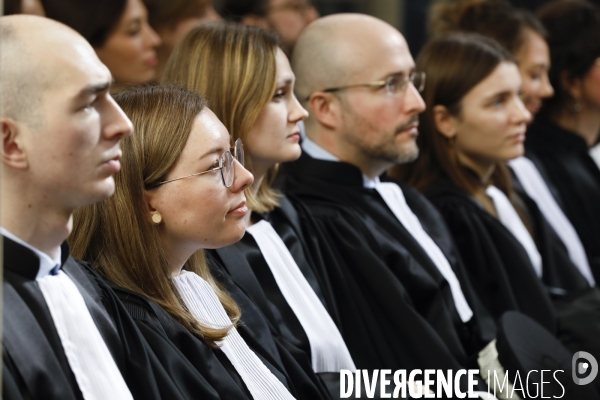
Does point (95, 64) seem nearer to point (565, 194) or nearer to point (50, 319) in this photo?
point (50, 319)

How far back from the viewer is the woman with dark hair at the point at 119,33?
4.12 meters

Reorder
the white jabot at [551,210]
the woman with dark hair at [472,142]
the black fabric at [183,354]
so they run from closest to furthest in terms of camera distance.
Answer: the black fabric at [183,354], the woman with dark hair at [472,142], the white jabot at [551,210]

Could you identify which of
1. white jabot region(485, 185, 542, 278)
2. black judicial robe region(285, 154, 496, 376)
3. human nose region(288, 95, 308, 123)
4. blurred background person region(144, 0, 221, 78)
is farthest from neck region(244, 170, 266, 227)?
blurred background person region(144, 0, 221, 78)

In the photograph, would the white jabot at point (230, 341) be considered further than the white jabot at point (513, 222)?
No

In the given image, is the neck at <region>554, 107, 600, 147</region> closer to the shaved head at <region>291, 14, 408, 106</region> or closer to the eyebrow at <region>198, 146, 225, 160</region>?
the shaved head at <region>291, 14, 408, 106</region>

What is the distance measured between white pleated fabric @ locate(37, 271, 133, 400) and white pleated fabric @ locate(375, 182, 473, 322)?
1.87 m

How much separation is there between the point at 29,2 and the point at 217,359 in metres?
1.95

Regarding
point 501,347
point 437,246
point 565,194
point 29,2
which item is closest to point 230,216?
point 501,347

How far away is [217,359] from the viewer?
2.31 meters

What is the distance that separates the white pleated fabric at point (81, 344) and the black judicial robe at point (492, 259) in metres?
2.27

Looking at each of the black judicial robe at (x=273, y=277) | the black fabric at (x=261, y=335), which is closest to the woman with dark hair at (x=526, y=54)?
the black judicial robe at (x=273, y=277)

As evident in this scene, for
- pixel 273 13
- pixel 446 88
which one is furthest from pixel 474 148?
pixel 273 13

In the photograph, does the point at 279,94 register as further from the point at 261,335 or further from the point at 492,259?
the point at 492,259

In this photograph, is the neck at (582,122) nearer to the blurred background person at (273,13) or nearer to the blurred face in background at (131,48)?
the blurred background person at (273,13)
